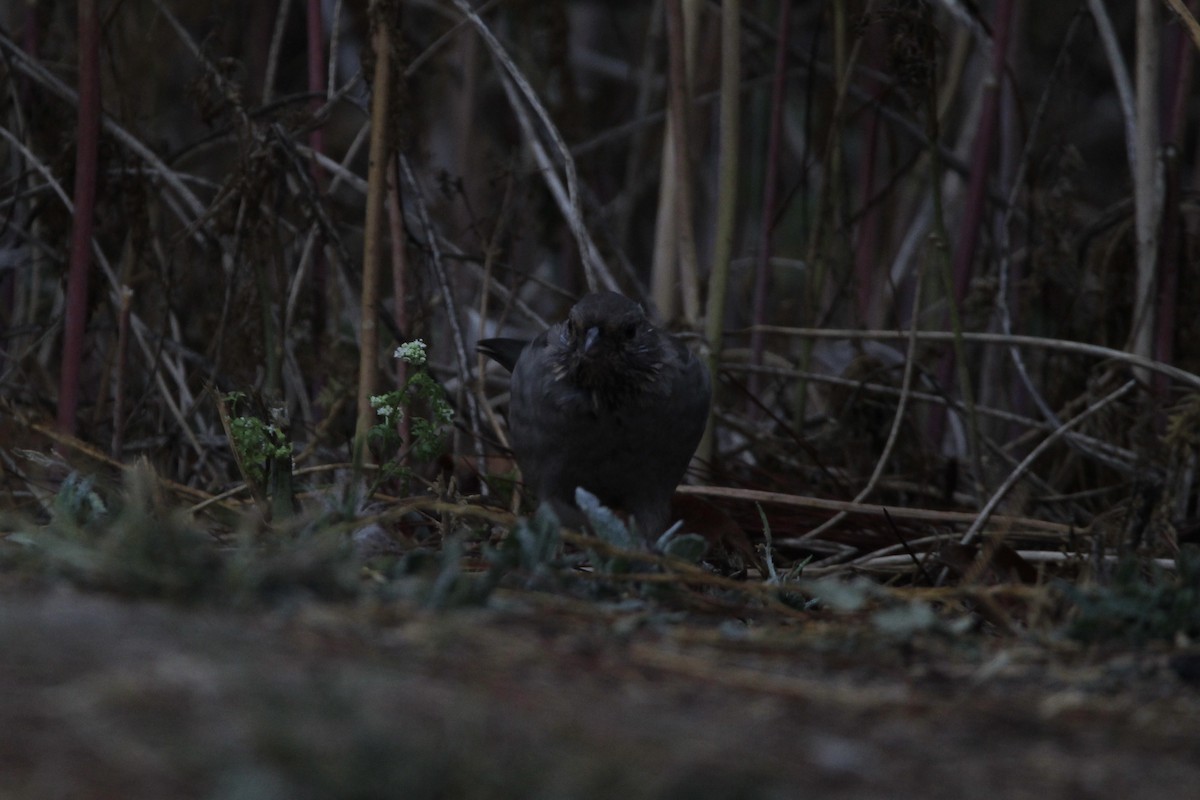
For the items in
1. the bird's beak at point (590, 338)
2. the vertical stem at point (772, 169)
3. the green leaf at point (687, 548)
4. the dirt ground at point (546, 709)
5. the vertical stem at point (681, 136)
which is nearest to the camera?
the dirt ground at point (546, 709)

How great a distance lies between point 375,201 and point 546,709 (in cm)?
206

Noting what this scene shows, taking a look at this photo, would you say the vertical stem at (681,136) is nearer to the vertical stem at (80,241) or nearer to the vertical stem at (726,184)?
the vertical stem at (726,184)

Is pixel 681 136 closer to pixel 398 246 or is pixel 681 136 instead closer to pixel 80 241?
pixel 398 246

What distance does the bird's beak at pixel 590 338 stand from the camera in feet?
11.7

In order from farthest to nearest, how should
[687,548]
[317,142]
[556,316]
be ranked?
1. [556,316]
2. [317,142]
3. [687,548]

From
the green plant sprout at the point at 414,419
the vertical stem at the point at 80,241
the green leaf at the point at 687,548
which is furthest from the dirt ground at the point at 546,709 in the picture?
the vertical stem at the point at 80,241

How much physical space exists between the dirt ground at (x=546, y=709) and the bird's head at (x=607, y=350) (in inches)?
58.3

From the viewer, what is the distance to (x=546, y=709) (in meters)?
1.63

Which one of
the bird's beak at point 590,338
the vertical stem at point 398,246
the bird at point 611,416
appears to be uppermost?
the vertical stem at point 398,246

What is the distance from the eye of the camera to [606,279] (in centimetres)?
424

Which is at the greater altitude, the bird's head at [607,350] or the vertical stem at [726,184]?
the vertical stem at [726,184]

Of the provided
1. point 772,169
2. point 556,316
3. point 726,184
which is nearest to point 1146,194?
point 772,169

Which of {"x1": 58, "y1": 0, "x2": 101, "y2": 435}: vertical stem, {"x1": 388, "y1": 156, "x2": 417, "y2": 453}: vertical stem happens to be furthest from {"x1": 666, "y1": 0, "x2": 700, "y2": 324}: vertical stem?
{"x1": 58, "y1": 0, "x2": 101, "y2": 435}: vertical stem

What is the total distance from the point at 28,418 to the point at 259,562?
5.90 feet
